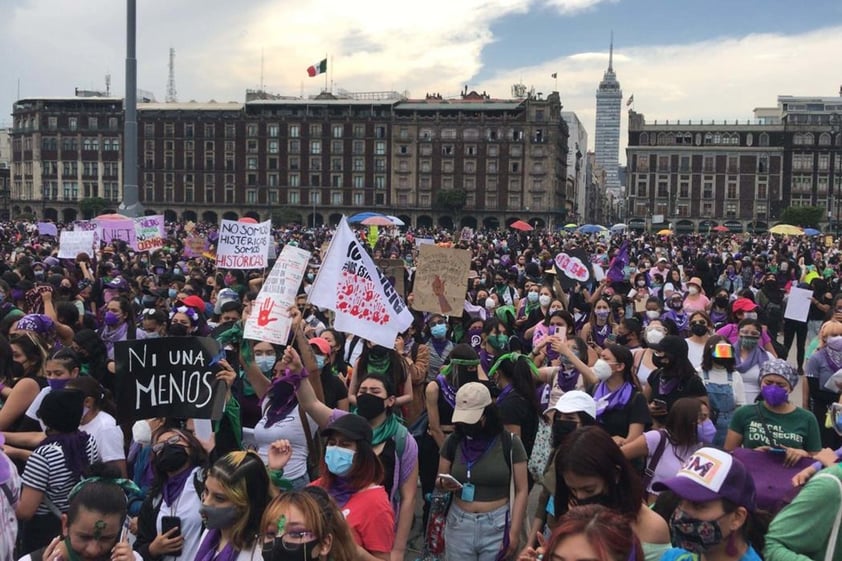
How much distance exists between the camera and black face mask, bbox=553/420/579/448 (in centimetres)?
401

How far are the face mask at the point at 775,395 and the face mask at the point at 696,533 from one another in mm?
2041

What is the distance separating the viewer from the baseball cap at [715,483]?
2635 mm

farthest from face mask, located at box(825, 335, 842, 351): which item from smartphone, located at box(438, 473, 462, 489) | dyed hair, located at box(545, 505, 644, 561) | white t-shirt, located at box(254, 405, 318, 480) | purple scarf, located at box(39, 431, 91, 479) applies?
purple scarf, located at box(39, 431, 91, 479)

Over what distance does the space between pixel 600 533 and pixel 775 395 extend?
2.50 meters

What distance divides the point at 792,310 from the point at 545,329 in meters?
4.17

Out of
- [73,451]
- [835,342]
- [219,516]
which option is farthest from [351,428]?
[835,342]

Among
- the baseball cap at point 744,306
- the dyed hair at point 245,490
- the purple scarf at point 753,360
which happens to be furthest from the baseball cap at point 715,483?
the baseball cap at point 744,306

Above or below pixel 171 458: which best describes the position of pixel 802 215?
above

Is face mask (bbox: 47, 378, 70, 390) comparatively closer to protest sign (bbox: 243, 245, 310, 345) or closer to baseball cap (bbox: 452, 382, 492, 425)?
protest sign (bbox: 243, 245, 310, 345)

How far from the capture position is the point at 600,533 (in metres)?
2.35

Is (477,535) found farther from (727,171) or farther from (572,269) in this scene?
(727,171)

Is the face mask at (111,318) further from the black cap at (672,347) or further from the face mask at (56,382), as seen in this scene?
the black cap at (672,347)

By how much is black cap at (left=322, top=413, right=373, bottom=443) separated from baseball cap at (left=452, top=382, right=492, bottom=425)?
0.75 meters

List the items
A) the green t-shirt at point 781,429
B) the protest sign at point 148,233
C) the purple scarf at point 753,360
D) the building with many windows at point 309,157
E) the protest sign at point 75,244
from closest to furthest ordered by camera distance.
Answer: the green t-shirt at point 781,429 → the purple scarf at point 753,360 → the protest sign at point 75,244 → the protest sign at point 148,233 → the building with many windows at point 309,157
